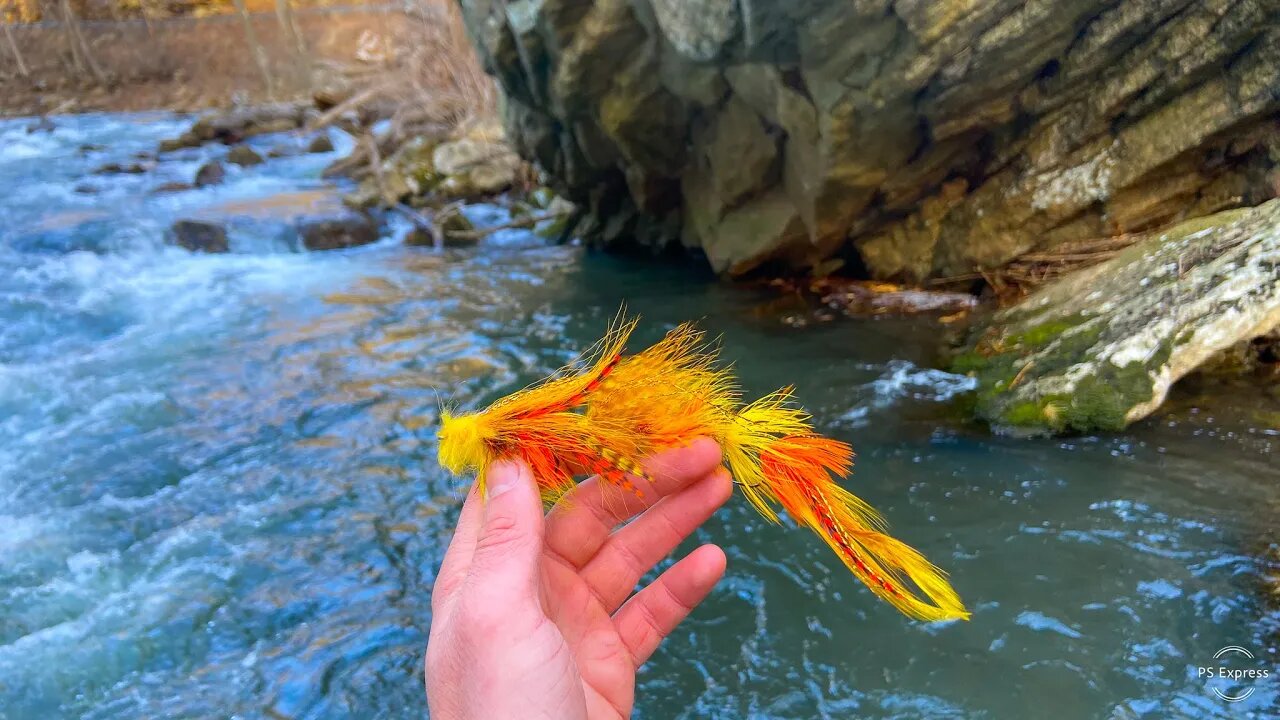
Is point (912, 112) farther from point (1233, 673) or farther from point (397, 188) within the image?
point (397, 188)

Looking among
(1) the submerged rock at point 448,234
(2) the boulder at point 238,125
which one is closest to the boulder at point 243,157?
(2) the boulder at point 238,125

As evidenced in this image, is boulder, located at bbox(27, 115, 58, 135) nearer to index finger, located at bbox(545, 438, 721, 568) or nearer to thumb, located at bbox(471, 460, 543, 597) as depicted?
index finger, located at bbox(545, 438, 721, 568)

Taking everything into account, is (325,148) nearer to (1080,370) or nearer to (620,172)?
(620,172)

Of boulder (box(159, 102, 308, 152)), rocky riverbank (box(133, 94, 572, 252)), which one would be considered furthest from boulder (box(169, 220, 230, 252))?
boulder (box(159, 102, 308, 152))

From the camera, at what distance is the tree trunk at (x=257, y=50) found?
25.2 meters

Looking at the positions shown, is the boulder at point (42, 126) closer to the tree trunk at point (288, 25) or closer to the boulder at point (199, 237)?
the tree trunk at point (288, 25)

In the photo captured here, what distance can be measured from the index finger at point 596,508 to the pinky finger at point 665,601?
200mm

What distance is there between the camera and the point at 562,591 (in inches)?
85.2

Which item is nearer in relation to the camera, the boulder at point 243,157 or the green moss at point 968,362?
the green moss at point 968,362

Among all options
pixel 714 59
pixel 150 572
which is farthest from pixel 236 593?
pixel 714 59

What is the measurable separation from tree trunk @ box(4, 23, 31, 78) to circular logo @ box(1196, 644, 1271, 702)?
31.8 meters

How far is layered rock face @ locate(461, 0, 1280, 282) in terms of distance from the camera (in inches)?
182

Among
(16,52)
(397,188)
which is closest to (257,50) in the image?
(16,52)

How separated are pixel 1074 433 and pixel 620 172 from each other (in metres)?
5.91
